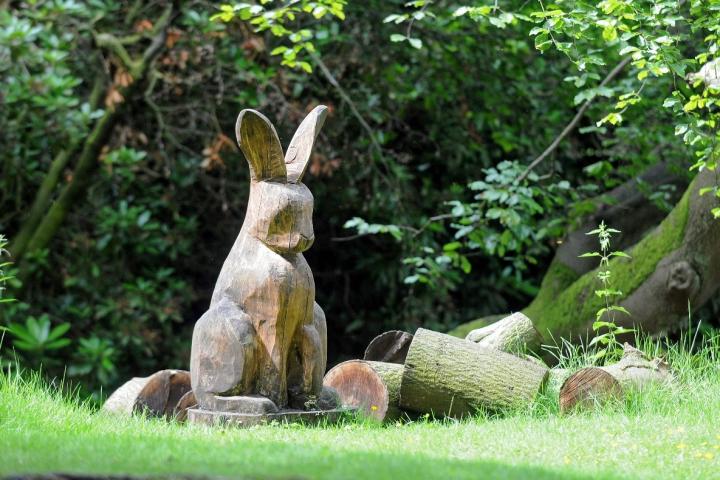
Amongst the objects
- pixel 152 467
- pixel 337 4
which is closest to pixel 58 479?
pixel 152 467

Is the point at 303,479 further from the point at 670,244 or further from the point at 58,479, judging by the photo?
the point at 670,244

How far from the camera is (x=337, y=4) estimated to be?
771 cm

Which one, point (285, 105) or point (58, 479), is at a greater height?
point (285, 105)

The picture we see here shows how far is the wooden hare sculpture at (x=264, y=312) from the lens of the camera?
18.3 feet

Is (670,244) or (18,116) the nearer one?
(670,244)

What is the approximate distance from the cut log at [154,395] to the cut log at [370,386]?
972 millimetres

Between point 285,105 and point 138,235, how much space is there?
6.87ft

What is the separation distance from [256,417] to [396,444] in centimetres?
86

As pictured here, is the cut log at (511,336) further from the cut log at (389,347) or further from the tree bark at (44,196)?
the tree bark at (44,196)

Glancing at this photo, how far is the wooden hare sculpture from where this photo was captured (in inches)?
219

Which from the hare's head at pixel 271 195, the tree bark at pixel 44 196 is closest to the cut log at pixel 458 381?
the hare's head at pixel 271 195

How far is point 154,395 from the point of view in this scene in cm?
644

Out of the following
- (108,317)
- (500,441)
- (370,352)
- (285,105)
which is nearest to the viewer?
(500,441)

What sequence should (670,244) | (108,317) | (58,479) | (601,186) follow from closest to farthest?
1. (58,479)
2. (670,244)
3. (108,317)
4. (601,186)
